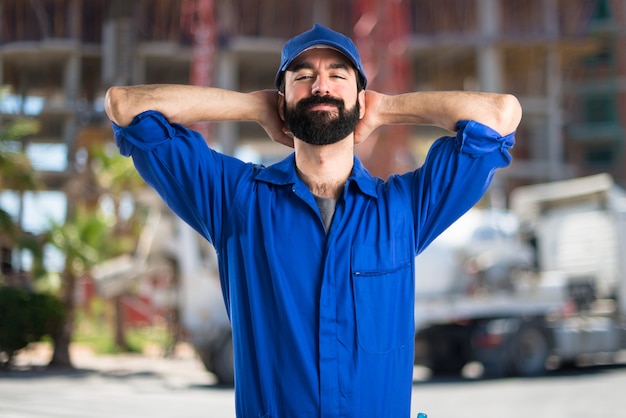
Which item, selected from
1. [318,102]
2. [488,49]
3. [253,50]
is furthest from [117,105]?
[488,49]

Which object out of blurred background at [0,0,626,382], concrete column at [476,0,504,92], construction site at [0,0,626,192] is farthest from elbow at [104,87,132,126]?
concrete column at [476,0,504,92]

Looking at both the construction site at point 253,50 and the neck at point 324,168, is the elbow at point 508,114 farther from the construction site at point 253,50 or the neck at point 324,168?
the construction site at point 253,50

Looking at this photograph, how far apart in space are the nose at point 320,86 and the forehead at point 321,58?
0.06m

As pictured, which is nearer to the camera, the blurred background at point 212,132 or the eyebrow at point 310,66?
the eyebrow at point 310,66

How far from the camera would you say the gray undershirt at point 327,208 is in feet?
9.73

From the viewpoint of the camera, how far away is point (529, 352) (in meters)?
18.1

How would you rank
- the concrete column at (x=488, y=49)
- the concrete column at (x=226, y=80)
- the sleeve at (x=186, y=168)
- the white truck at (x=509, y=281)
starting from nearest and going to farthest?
the sleeve at (x=186, y=168) → the white truck at (x=509, y=281) → the concrete column at (x=226, y=80) → the concrete column at (x=488, y=49)

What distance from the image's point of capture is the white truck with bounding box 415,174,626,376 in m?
18.0

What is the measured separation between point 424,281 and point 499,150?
15.0 m

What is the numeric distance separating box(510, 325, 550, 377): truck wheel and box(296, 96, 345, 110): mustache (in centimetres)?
1550

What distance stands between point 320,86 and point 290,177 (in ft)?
1.02

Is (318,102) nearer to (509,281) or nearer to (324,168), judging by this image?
(324,168)

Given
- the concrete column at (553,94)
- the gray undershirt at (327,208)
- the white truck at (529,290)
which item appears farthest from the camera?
the concrete column at (553,94)

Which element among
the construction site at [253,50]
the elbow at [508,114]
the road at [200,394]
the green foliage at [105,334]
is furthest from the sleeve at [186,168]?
the construction site at [253,50]
